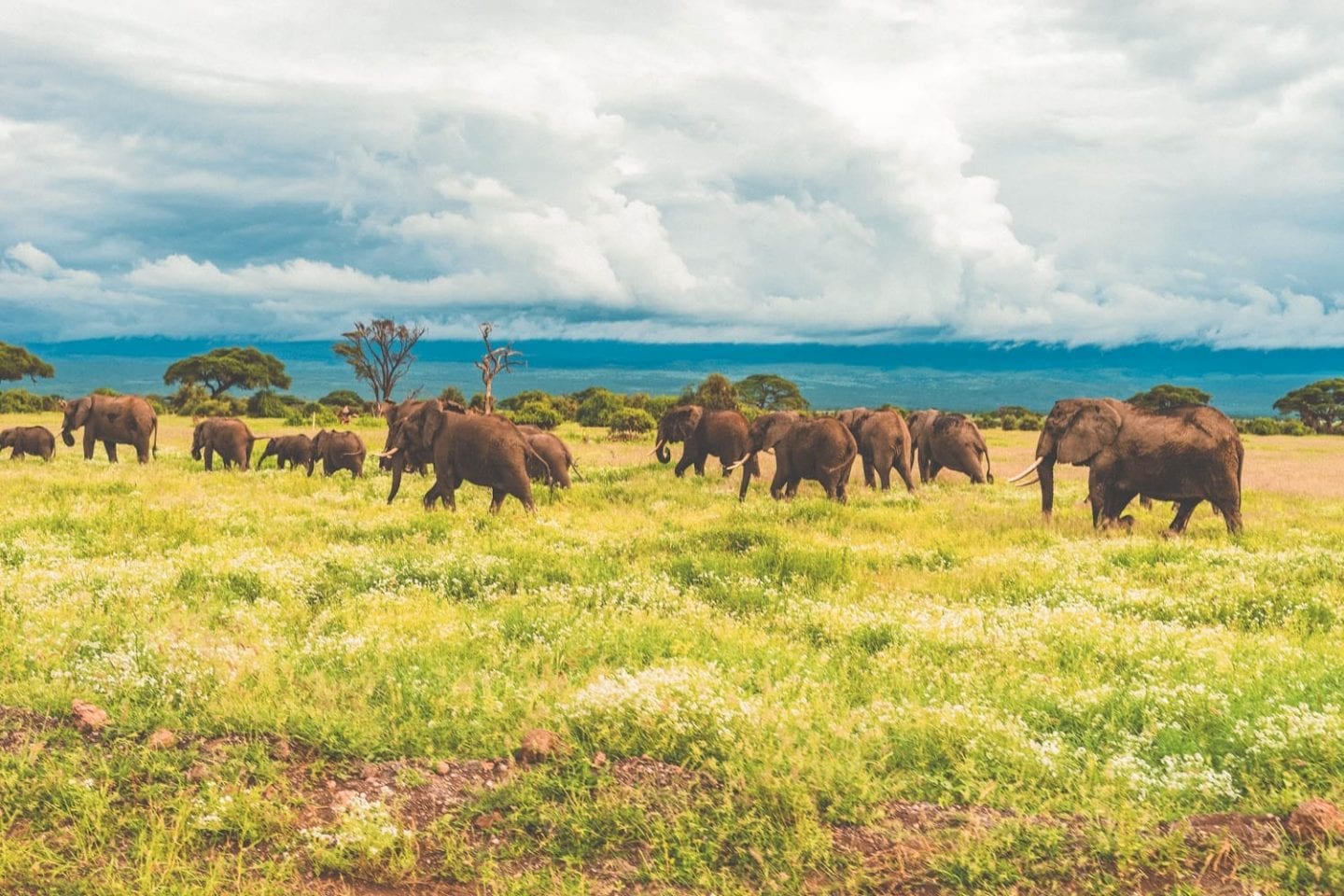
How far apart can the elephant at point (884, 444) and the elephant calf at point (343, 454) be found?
531 inches

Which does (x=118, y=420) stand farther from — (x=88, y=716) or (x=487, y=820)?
(x=487, y=820)

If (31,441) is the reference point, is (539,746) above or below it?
below

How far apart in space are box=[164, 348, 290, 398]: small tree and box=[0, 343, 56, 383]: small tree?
10.4 metres

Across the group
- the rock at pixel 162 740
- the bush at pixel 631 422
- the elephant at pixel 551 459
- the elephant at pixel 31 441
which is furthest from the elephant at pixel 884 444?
the elephant at pixel 31 441

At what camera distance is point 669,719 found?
20.4ft

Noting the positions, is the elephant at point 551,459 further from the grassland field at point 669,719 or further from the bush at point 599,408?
the bush at point 599,408

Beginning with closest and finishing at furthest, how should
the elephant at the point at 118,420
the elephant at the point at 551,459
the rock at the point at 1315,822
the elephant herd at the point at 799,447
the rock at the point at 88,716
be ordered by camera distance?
the rock at the point at 1315,822
the rock at the point at 88,716
the elephant herd at the point at 799,447
the elephant at the point at 551,459
the elephant at the point at 118,420

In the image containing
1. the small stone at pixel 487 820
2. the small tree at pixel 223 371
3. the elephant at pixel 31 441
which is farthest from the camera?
the small tree at pixel 223 371

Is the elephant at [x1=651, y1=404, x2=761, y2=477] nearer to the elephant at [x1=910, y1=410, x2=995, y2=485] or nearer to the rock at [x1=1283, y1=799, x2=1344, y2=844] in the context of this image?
the elephant at [x1=910, y1=410, x2=995, y2=485]

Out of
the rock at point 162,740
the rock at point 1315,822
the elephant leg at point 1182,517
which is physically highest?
the elephant leg at point 1182,517

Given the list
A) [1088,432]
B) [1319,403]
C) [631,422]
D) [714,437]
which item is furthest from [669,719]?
[1319,403]

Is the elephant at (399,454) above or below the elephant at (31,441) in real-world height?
above

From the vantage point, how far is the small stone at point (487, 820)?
5.28 m

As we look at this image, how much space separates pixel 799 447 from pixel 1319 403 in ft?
265
